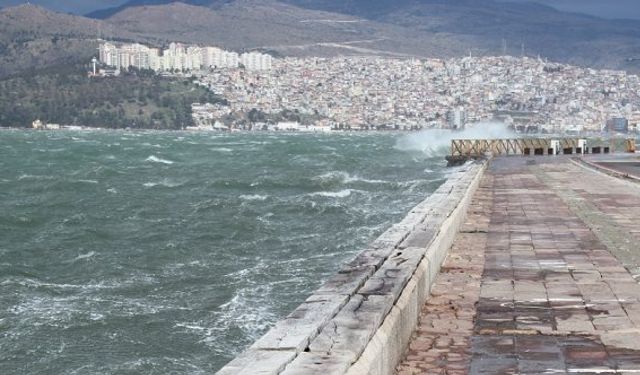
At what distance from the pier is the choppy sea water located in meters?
3.28

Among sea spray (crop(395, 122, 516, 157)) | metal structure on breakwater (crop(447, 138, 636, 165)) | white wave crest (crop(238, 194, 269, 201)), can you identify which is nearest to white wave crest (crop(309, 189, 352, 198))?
white wave crest (crop(238, 194, 269, 201))

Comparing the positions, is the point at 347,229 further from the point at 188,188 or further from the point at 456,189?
the point at 188,188

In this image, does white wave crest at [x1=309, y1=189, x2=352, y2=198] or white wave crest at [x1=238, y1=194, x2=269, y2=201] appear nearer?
white wave crest at [x1=238, y1=194, x2=269, y2=201]

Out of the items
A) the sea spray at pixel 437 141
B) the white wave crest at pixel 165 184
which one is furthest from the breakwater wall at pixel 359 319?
the sea spray at pixel 437 141

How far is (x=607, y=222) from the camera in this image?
15.4 metres

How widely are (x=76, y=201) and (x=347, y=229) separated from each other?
1390 cm

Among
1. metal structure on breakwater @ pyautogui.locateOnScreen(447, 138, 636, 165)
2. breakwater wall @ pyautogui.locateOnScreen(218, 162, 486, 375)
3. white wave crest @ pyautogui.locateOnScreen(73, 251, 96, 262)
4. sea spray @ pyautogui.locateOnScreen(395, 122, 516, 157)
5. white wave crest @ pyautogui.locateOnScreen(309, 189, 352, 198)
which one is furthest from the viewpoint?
sea spray @ pyautogui.locateOnScreen(395, 122, 516, 157)

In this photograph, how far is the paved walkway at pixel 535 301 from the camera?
278 inches

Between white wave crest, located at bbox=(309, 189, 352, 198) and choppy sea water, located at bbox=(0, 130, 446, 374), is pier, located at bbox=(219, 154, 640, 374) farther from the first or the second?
white wave crest, located at bbox=(309, 189, 352, 198)

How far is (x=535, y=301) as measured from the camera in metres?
8.91

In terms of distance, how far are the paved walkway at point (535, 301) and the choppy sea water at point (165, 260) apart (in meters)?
3.37

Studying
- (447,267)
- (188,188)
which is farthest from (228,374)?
(188,188)

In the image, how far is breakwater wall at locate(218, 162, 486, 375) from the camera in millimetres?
5521

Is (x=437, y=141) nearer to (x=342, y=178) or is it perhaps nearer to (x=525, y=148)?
(x=525, y=148)
